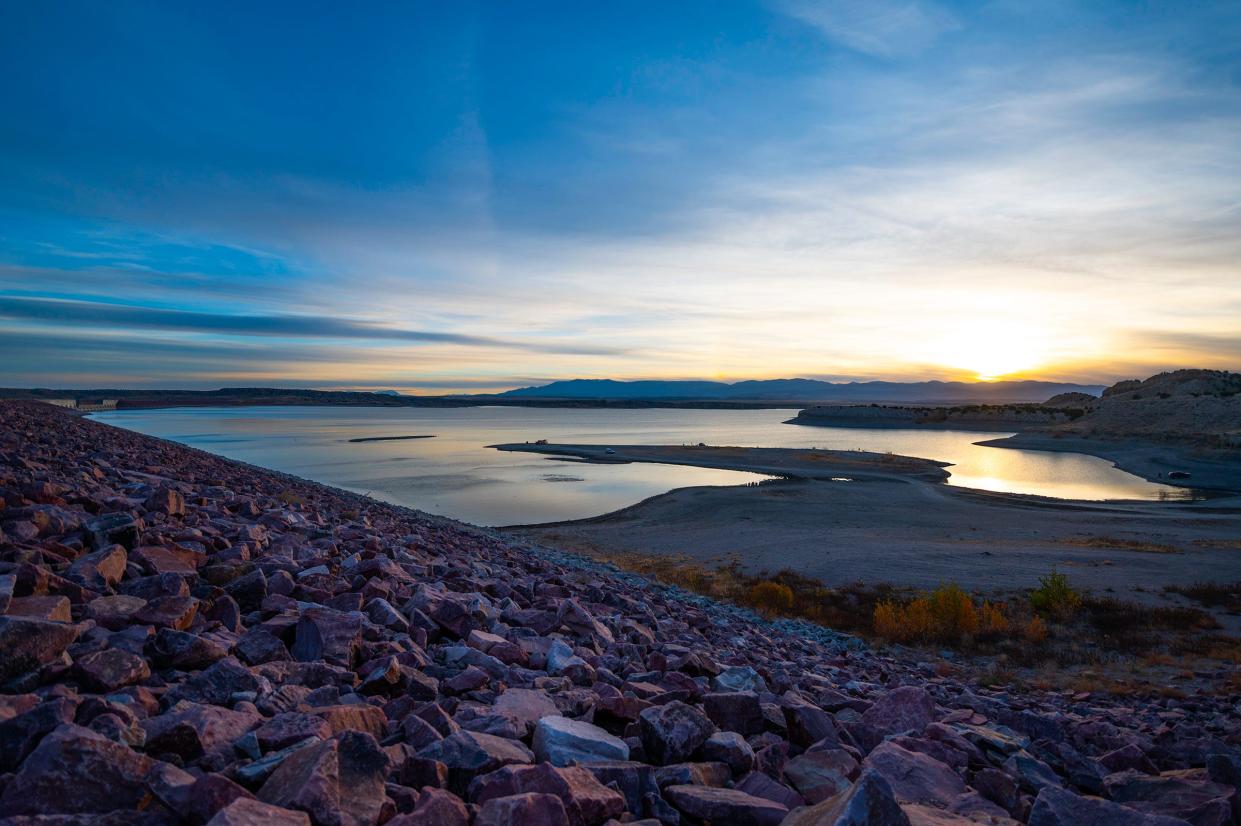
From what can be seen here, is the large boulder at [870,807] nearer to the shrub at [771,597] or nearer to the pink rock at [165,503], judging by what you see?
the pink rock at [165,503]

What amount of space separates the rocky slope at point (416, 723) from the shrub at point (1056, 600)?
817 cm

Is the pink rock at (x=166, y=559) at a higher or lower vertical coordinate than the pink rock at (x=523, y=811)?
higher

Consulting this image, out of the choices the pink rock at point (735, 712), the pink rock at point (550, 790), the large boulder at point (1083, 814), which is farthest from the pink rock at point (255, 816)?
the large boulder at point (1083, 814)

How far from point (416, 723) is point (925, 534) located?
28.3 metres

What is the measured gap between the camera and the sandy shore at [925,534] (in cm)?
1988

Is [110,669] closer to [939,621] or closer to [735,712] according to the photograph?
[735,712]

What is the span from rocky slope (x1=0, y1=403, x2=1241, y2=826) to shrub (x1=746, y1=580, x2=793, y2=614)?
8690 millimetres

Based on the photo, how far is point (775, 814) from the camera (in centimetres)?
332

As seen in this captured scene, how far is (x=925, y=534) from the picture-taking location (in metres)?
28.5

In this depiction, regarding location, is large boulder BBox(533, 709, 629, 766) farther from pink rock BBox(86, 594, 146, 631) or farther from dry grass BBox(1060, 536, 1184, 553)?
dry grass BBox(1060, 536, 1184, 553)

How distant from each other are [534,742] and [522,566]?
9.42m

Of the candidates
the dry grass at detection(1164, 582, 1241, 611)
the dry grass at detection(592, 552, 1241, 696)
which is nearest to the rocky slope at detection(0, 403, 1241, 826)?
the dry grass at detection(592, 552, 1241, 696)

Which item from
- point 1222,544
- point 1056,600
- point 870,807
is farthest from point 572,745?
point 1222,544

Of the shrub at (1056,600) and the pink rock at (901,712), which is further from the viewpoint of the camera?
the shrub at (1056,600)
